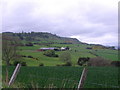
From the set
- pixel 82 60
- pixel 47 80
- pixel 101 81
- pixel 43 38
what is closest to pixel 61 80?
pixel 47 80

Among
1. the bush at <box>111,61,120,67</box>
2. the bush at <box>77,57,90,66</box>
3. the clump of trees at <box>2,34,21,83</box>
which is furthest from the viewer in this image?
the clump of trees at <box>2,34,21,83</box>

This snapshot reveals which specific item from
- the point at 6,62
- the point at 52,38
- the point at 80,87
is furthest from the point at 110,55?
the point at 80,87

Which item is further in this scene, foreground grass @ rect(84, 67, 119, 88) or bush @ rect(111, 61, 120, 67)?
bush @ rect(111, 61, 120, 67)

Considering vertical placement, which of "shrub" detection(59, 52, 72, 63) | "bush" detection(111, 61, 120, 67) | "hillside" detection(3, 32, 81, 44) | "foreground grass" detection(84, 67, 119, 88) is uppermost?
"hillside" detection(3, 32, 81, 44)

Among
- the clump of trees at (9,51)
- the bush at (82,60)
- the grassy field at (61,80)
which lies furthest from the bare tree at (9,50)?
the grassy field at (61,80)

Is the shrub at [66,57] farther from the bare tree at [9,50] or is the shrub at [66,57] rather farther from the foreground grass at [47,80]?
the foreground grass at [47,80]

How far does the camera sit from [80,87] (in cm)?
548

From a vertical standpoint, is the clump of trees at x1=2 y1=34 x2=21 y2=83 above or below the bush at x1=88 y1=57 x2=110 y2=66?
above

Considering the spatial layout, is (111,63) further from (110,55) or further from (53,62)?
(53,62)

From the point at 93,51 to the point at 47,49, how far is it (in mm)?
9122

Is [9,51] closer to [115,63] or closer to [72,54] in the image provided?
[72,54]

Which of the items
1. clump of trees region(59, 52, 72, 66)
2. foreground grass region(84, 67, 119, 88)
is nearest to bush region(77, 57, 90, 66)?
clump of trees region(59, 52, 72, 66)

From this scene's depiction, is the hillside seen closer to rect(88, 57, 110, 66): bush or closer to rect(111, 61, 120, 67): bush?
rect(88, 57, 110, 66): bush

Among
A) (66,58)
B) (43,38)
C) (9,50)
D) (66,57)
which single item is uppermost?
(43,38)
